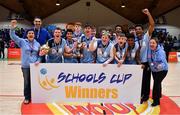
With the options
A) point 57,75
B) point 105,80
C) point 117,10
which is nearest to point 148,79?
point 105,80

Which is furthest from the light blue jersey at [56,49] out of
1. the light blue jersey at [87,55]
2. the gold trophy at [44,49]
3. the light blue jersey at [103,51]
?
the light blue jersey at [103,51]

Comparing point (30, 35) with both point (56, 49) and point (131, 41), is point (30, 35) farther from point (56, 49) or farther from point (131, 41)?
point (131, 41)

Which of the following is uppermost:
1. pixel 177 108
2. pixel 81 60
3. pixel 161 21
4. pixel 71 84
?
pixel 161 21

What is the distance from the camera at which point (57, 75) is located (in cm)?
593

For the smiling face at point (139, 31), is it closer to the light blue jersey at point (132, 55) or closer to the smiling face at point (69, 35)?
the light blue jersey at point (132, 55)

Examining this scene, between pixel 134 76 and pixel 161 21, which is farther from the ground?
pixel 161 21

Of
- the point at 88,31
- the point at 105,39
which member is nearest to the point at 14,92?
the point at 88,31

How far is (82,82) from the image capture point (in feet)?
19.6

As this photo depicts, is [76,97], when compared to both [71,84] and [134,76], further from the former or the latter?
[134,76]

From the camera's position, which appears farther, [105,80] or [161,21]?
[161,21]

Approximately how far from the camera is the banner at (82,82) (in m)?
5.93

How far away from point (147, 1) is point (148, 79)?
57.4 ft

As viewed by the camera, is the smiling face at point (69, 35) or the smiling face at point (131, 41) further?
the smiling face at point (69, 35)

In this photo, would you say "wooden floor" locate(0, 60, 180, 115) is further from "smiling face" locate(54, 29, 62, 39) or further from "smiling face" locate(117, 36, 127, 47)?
"smiling face" locate(117, 36, 127, 47)
